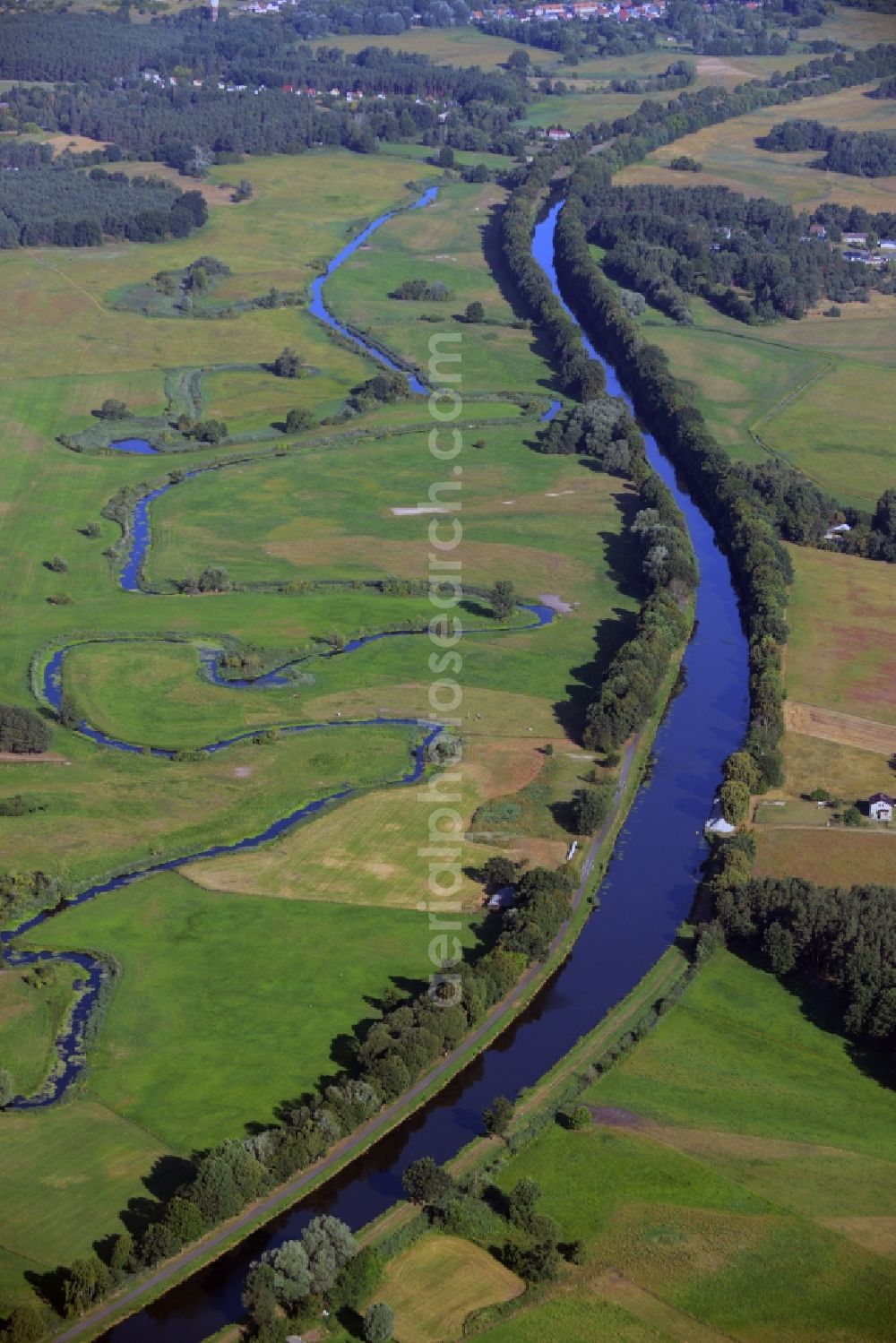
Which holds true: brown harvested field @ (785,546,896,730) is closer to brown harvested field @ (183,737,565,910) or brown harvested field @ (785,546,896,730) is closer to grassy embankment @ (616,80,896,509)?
grassy embankment @ (616,80,896,509)

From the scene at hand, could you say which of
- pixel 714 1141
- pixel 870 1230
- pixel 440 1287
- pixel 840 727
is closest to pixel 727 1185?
pixel 714 1141

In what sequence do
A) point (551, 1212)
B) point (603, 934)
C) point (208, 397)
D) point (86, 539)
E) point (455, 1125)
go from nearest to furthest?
point (551, 1212), point (455, 1125), point (603, 934), point (86, 539), point (208, 397)

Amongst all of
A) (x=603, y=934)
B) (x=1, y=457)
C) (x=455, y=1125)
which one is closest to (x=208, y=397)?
(x=1, y=457)

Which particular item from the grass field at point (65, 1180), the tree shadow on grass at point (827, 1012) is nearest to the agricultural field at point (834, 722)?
the tree shadow on grass at point (827, 1012)

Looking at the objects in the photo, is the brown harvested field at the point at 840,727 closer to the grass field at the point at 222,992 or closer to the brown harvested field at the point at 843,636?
the brown harvested field at the point at 843,636

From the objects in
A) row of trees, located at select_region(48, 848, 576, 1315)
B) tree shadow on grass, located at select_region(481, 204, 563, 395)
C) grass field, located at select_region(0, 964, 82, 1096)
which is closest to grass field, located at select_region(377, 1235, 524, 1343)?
row of trees, located at select_region(48, 848, 576, 1315)

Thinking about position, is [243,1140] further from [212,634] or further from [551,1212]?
[212,634]
